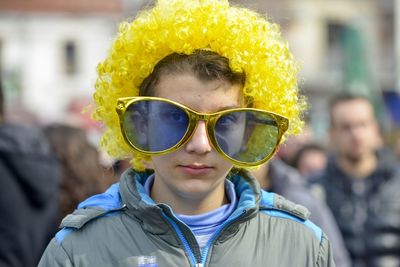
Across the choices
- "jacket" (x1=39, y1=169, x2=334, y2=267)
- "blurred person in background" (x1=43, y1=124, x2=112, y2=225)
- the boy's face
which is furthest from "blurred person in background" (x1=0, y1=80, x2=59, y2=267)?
the boy's face

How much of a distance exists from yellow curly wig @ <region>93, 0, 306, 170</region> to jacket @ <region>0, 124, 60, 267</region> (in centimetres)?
176

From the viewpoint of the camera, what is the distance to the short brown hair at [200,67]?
2793mm

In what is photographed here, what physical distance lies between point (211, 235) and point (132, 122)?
42 cm

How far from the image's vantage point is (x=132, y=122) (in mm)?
2844

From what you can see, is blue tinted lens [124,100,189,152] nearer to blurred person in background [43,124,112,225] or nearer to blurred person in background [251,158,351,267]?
blurred person in background [251,158,351,267]

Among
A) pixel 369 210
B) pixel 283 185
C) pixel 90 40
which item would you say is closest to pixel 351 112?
pixel 369 210

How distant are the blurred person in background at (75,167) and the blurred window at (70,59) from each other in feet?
126

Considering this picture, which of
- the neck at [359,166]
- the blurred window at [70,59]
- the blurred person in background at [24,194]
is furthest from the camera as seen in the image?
the blurred window at [70,59]

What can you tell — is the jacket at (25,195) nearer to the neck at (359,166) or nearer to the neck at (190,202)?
the neck at (190,202)

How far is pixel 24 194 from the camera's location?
4812 millimetres

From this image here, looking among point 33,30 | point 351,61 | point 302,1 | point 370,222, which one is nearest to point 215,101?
point 370,222

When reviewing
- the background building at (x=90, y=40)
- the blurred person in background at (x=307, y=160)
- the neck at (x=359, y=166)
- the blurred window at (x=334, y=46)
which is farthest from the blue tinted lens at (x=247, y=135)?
the blurred window at (x=334, y=46)

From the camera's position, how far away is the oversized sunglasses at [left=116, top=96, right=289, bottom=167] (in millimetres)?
2750

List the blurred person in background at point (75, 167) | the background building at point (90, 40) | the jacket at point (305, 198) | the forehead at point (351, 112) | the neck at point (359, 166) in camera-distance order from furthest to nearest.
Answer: the background building at point (90, 40), the forehead at point (351, 112), the neck at point (359, 166), the blurred person in background at point (75, 167), the jacket at point (305, 198)
